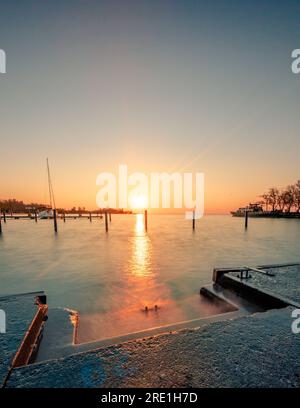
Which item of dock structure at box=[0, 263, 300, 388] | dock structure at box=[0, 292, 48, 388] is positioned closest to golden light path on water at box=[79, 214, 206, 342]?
dock structure at box=[0, 292, 48, 388]

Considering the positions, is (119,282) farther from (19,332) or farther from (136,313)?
(19,332)

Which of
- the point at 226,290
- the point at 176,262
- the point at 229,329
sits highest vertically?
the point at 229,329

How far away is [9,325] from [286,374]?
4056mm

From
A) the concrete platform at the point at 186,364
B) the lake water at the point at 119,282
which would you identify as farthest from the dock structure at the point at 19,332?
the lake water at the point at 119,282

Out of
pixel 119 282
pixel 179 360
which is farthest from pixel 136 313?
pixel 179 360

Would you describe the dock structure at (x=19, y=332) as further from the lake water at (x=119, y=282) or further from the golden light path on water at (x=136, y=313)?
the lake water at (x=119, y=282)

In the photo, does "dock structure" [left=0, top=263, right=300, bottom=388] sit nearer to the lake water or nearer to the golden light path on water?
the golden light path on water

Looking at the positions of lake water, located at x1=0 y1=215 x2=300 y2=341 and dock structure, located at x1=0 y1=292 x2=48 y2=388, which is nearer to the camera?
dock structure, located at x1=0 y1=292 x2=48 y2=388

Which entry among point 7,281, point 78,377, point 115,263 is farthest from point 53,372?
point 115,263

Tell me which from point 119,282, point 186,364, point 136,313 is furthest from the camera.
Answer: point 119,282

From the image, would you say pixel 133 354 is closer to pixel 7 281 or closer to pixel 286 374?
pixel 286 374

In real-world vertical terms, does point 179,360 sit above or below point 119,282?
above
